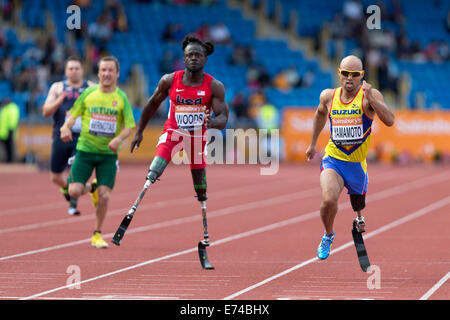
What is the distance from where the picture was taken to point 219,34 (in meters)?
35.9

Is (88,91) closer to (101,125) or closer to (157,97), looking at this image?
(101,125)

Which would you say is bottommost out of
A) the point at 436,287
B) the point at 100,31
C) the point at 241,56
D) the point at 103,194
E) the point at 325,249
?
the point at 436,287

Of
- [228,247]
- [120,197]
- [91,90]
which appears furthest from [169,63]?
[228,247]

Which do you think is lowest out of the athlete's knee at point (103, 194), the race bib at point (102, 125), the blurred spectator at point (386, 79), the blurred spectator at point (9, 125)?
the athlete's knee at point (103, 194)

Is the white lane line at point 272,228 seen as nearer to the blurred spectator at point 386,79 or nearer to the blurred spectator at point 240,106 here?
the blurred spectator at point 240,106

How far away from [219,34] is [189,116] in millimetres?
25567

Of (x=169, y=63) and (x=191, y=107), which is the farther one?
(x=169, y=63)

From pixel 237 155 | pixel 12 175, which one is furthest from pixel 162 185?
pixel 237 155

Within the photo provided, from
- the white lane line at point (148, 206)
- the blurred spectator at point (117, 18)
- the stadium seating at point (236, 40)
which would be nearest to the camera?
the white lane line at point (148, 206)

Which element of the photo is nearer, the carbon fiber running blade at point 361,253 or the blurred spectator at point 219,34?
the carbon fiber running blade at point 361,253

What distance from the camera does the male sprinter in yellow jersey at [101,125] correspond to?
12.7 meters

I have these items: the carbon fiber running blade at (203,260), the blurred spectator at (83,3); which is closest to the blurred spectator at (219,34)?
the blurred spectator at (83,3)

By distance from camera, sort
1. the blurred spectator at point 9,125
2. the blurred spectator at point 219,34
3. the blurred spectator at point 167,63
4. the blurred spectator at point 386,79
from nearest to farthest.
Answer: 1. the blurred spectator at point 9,125
2. the blurred spectator at point 167,63
3. the blurred spectator at point 386,79
4. the blurred spectator at point 219,34

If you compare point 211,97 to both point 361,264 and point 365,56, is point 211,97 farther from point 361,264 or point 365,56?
point 365,56
